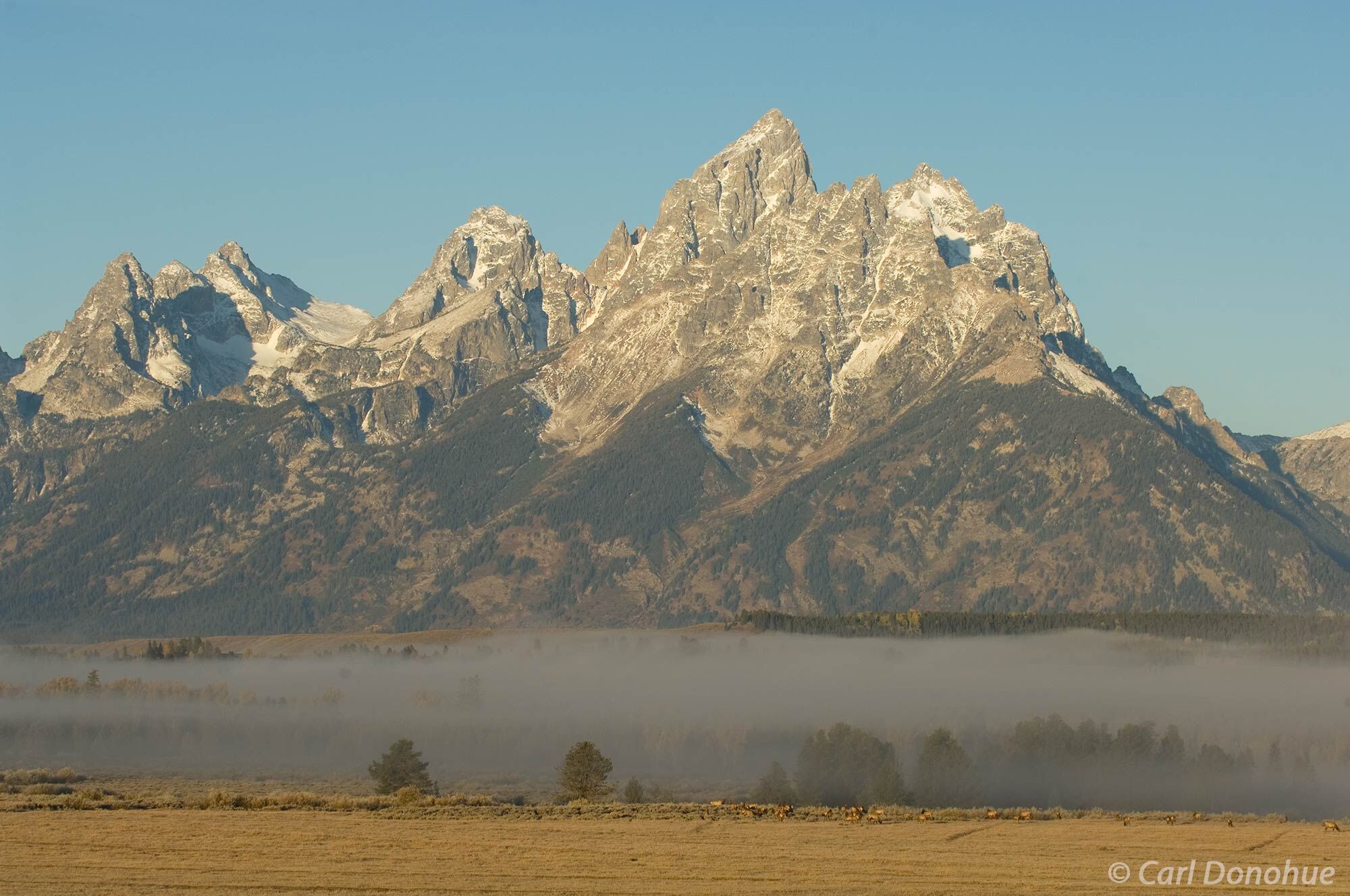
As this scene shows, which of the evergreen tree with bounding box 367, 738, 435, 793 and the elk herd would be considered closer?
the elk herd

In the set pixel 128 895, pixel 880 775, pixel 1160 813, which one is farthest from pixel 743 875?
pixel 880 775

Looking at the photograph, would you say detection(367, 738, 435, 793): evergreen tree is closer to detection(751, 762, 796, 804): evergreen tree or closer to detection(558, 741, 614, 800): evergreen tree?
detection(558, 741, 614, 800): evergreen tree

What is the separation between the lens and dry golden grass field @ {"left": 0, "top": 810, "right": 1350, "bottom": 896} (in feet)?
306

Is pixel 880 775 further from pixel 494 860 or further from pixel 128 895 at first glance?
pixel 128 895

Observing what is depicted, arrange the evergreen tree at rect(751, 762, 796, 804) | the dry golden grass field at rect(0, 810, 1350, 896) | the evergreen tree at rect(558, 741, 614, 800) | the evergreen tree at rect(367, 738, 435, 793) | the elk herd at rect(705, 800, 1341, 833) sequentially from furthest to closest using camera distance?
the evergreen tree at rect(751, 762, 796, 804) < the evergreen tree at rect(367, 738, 435, 793) < the evergreen tree at rect(558, 741, 614, 800) < the elk herd at rect(705, 800, 1341, 833) < the dry golden grass field at rect(0, 810, 1350, 896)

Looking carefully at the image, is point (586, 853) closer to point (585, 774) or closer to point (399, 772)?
point (585, 774)

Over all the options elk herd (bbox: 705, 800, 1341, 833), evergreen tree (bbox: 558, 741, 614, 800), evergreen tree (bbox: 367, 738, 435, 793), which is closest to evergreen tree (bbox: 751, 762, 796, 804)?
evergreen tree (bbox: 558, 741, 614, 800)

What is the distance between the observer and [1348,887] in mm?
95500

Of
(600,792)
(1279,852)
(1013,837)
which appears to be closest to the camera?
(1279,852)

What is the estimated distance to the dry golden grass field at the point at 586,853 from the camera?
93188mm

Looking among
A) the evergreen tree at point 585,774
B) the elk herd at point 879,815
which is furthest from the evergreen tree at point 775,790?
the elk herd at point 879,815

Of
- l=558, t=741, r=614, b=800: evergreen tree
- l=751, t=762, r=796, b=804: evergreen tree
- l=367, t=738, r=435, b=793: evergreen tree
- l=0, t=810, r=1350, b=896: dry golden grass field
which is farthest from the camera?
l=751, t=762, r=796, b=804: evergreen tree

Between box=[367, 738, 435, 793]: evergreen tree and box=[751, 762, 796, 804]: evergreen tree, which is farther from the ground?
box=[367, 738, 435, 793]: evergreen tree

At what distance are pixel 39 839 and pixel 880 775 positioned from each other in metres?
104
